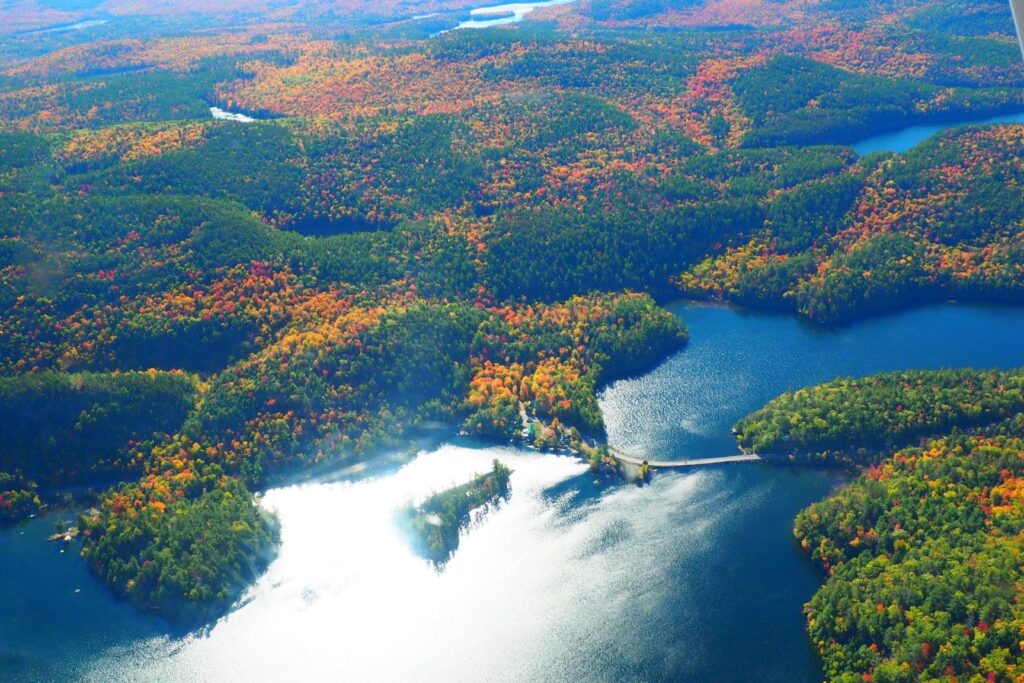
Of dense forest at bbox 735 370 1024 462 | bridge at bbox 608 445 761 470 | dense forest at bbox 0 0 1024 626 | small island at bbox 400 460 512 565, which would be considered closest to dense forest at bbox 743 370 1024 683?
dense forest at bbox 735 370 1024 462

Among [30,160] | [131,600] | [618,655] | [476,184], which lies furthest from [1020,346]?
[30,160]

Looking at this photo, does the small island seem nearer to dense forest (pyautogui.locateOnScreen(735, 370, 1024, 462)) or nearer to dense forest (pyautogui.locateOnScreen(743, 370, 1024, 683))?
dense forest (pyautogui.locateOnScreen(735, 370, 1024, 462))

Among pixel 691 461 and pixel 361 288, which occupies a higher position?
pixel 361 288

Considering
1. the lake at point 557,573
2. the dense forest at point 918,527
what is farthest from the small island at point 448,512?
the dense forest at point 918,527

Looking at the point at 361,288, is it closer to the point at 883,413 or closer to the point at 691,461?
the point at 691,461

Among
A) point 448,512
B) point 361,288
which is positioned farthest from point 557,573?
point 361,288

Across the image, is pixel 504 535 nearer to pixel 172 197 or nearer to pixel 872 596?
pixel 872 596
